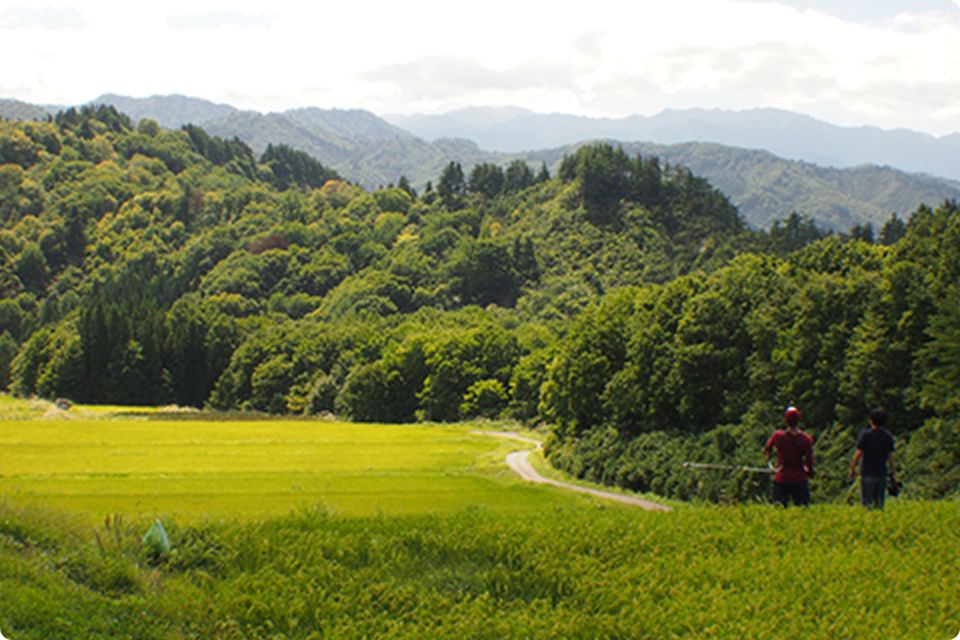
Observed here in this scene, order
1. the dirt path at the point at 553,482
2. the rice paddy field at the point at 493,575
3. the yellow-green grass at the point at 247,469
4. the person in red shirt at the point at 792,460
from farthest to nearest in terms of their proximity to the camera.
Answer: the dirt path at the point at 553,482 → the yellow-green grass at the point at 247,469 → the person in red shirt at the point at 792,460 → the rice paddy field at the point at 493,575

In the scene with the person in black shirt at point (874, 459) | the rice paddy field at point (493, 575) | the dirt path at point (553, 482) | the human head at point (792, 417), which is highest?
the human head at point (792, 417)

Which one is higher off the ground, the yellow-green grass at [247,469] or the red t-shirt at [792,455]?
the red t-shirt at [792,455]

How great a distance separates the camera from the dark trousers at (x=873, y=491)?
22550mm

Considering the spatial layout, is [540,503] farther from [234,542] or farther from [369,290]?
[369,290]

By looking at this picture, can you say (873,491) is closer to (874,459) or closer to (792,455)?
(874,459)

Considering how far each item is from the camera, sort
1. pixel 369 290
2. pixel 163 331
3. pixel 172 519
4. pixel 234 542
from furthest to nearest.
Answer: pixel 369 290, pixel 163 331, pixel 172 519, pixel 234 542

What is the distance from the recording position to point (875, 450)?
22.0 m

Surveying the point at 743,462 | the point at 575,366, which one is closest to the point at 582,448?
the point at 575,366

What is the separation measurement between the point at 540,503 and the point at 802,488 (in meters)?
27.3

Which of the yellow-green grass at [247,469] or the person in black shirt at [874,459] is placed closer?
the person in black shirt at [874,459]

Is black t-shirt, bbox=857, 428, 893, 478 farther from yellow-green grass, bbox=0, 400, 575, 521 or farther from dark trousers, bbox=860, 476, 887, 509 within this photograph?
yellow-green grass, bbox=0, 400, 575, 521

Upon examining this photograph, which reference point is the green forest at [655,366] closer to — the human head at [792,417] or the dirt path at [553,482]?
the dirt path at [553,482]

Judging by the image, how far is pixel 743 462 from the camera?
2073 inches

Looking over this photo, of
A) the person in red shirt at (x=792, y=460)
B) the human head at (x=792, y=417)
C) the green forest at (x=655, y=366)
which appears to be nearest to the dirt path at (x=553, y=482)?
the green forest at (x=655, y=366)
